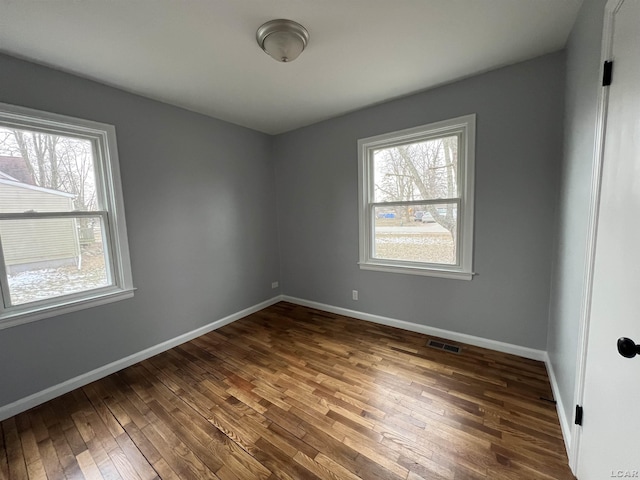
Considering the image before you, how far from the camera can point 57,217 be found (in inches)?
80.4

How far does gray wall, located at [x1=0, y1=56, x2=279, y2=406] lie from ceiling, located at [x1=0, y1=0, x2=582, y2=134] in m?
0.23

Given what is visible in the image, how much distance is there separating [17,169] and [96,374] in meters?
1.77

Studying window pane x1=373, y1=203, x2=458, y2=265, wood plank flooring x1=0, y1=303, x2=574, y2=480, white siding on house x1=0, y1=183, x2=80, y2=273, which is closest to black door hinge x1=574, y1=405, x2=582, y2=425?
wood plank flooring x1=0, y1=303, x2=574, y2=480

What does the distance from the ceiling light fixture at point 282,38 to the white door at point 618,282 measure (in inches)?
60.6

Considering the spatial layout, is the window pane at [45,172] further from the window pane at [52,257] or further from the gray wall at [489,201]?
the gray wall at [489,201]

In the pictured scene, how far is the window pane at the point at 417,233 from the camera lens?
260 cm

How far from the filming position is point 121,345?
2.37 metres

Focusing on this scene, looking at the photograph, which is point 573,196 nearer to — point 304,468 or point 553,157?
point 553,157

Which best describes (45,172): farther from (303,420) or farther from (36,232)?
(303,420)

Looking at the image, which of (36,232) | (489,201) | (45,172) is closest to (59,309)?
(36,232)

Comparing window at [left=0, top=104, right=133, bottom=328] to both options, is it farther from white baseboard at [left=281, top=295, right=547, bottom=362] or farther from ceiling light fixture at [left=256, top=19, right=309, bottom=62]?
white baseboard at [left=281, top=295, right=547, bottom=362]

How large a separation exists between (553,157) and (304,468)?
2.83 meters

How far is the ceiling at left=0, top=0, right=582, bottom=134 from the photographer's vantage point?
4.82 feet

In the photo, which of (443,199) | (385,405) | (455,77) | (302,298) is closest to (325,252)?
(302,298)
